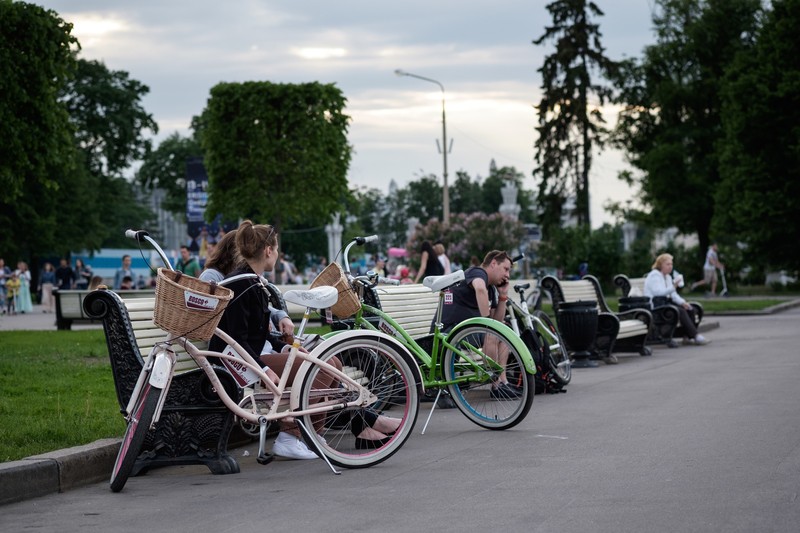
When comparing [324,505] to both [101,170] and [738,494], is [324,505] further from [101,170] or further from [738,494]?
[101,170]

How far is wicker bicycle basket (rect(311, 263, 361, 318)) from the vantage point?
875 cm

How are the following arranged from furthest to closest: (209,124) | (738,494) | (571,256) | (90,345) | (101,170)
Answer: (101,170)
(571,256)
(209,124)
(90,345)
(738,494)

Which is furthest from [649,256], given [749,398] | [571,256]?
[749,398]

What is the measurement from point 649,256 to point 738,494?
42141 millimetres

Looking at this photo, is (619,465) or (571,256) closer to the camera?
(619,465)

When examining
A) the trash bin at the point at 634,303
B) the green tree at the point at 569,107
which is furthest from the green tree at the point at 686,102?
the trash bin at the point at 634,303

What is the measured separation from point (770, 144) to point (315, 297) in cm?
4261

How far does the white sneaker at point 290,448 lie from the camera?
8367 millimetres

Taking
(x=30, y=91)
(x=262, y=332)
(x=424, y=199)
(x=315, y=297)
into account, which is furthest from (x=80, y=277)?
(x=424, y=199)

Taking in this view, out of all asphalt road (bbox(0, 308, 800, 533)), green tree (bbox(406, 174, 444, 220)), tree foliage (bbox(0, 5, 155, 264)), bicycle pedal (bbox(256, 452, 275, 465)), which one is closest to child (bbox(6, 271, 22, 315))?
tree foliage (bbox(0, 5, 155, 264))

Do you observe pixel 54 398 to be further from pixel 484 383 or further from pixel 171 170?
pixel 171 170

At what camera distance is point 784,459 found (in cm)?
753

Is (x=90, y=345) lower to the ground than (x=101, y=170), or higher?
lower

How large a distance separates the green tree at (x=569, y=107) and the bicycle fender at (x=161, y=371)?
47.9 meters
